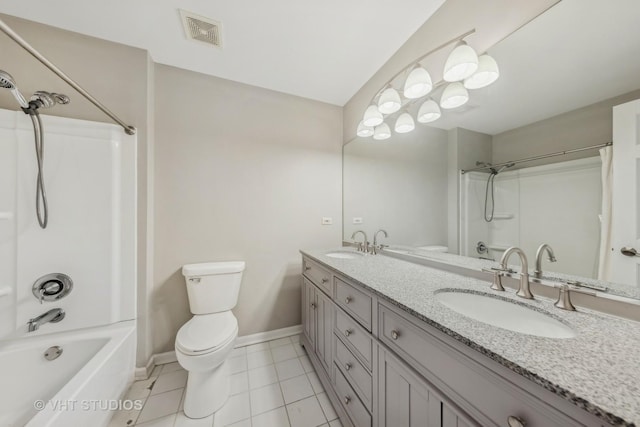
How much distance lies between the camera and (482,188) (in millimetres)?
1174

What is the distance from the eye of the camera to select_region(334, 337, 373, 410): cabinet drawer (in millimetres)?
1011

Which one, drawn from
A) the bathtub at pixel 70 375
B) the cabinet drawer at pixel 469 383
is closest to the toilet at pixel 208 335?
the bathtub at pixel 70 375

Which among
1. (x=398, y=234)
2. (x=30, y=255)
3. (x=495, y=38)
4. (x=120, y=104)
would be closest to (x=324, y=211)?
(x=398, y=234)

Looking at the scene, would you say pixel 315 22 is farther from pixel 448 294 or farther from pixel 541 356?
pixel 541 356

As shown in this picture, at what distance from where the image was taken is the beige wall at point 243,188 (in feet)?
5.84

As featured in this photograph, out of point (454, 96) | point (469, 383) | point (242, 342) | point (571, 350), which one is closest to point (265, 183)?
point (242, 342)

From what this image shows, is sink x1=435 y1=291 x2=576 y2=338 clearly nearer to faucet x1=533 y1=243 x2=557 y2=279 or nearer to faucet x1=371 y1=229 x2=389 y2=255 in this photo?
faucet x1=533 y1=243 x2=557 y2=279

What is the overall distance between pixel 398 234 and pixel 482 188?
0.76 meters

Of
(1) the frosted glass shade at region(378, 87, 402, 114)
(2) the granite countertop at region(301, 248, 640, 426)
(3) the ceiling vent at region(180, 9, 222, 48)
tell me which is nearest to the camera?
(2) the granite countertop at region(301, 248, 640, 426)

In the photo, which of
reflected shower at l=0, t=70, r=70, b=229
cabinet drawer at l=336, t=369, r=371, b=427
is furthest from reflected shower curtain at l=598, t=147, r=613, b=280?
reflected shower at l=0, t=70, r=70, b=229

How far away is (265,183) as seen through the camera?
6.77ft

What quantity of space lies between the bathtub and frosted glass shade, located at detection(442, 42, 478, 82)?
2304 millimetres

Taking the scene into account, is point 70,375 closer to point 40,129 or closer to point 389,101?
point 40,129

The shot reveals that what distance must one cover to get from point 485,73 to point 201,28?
68.6 inches
